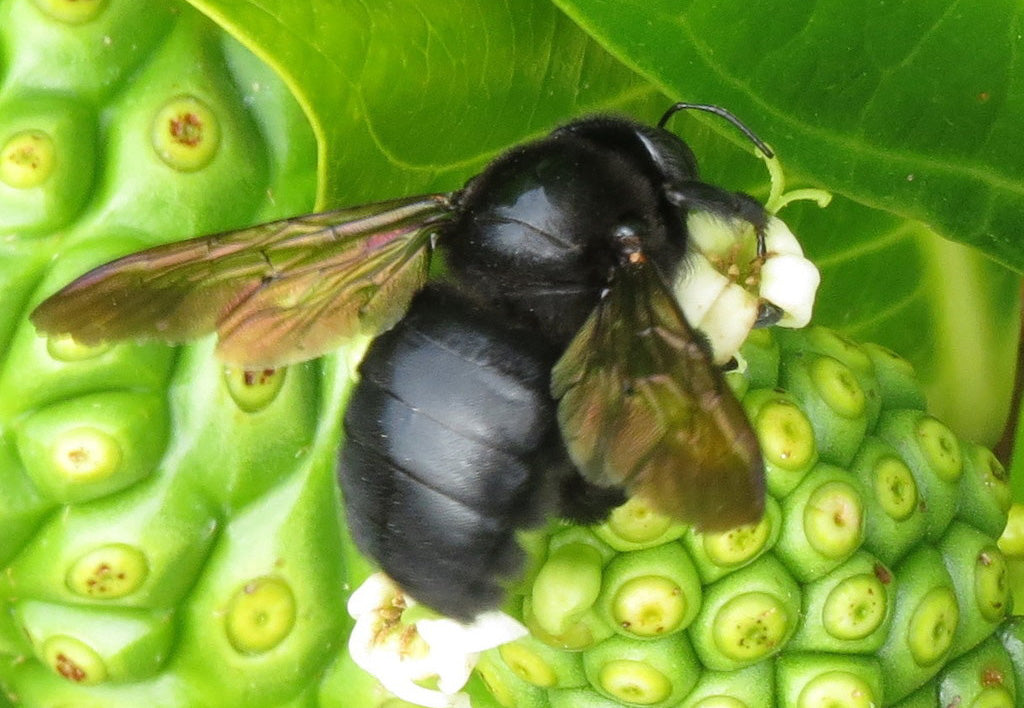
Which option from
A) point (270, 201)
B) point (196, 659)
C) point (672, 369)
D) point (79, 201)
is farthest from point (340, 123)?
point (196, 659)

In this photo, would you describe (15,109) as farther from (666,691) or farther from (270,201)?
(666,691)

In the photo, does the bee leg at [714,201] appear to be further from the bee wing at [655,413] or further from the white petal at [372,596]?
the white petal at [372,596]

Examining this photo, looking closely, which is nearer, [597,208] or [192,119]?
[597,208]

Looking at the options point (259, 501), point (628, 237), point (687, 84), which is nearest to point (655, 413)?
point (628, 237)

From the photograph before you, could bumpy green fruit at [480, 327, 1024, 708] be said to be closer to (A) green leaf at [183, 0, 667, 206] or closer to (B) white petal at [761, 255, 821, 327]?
(B) white petal at [761, 255, 821, 327]

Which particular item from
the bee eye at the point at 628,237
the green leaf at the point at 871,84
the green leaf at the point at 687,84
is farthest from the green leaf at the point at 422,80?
the bee eye at the point at 628,237
